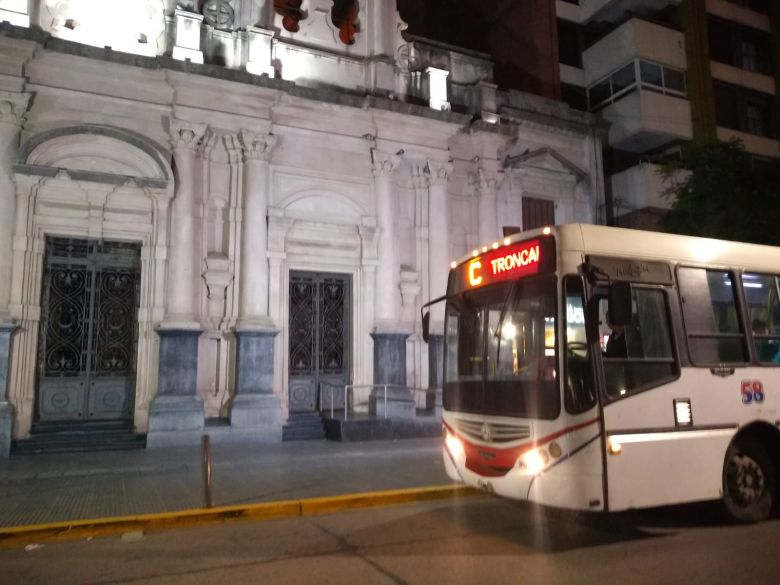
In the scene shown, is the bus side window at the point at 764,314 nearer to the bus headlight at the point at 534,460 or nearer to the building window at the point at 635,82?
the bus headlight at the point at 534,460

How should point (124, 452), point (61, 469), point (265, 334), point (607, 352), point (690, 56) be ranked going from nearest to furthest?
1. point (607, 352)
2. point (61, 469)
3. point (124, 452)
4. point (265, 334)
5. point (690, 56)

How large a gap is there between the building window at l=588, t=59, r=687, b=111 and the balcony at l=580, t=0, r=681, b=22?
8.80 feet

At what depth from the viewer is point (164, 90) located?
12859 mm

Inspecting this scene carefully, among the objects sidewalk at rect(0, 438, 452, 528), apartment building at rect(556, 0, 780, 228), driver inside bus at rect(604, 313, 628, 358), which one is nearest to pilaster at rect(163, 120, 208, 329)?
sidewalk at rect(0, 438, 452, 528)

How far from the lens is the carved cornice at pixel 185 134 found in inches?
504

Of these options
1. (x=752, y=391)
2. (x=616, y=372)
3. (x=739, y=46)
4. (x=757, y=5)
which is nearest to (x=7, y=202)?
(x=616, y=372)

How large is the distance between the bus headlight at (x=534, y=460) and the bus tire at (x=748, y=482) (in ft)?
6.90

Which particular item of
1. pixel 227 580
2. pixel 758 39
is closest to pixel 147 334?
pixel 227 580

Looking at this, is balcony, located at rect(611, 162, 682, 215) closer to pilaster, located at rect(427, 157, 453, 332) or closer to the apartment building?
the apartment building

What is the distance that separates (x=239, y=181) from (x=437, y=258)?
5.07 m

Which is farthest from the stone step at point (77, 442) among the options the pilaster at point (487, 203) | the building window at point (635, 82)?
the building window at point (635, 82)

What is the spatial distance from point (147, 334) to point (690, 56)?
19599 millimetres

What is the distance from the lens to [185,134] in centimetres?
1285

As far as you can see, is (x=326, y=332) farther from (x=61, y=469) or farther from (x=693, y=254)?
(x=693, y=254)
